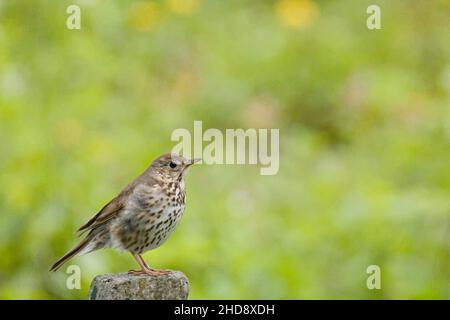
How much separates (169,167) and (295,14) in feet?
26.5

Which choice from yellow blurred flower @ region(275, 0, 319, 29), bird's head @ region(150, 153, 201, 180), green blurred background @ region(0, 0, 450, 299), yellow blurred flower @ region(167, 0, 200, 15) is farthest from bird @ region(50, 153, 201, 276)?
yellow blurred flower @ region(275, 0, 319, 29)

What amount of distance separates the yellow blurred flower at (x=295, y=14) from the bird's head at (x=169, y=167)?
26.2 ft

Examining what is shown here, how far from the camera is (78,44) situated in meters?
9.75

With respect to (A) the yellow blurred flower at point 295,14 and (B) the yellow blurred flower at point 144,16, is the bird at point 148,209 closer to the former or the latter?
(B) the yellow blurred flower at point 144,16

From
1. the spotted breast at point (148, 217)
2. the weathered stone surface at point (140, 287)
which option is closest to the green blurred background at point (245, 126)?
the spotted breast at point (148, 217)

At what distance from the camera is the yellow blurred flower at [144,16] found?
11602 millimetres

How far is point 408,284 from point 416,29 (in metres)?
5.08

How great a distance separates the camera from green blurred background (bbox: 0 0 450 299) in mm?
7391

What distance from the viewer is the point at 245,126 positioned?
1032 centimetres

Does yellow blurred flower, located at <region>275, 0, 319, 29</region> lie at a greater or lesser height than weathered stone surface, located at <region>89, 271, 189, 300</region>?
greater

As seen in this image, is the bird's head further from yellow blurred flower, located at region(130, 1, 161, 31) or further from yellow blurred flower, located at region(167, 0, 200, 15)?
yellow blurred flower, located at region(167, 0, 200, 15)

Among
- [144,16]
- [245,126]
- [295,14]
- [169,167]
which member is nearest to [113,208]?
[169,167]
